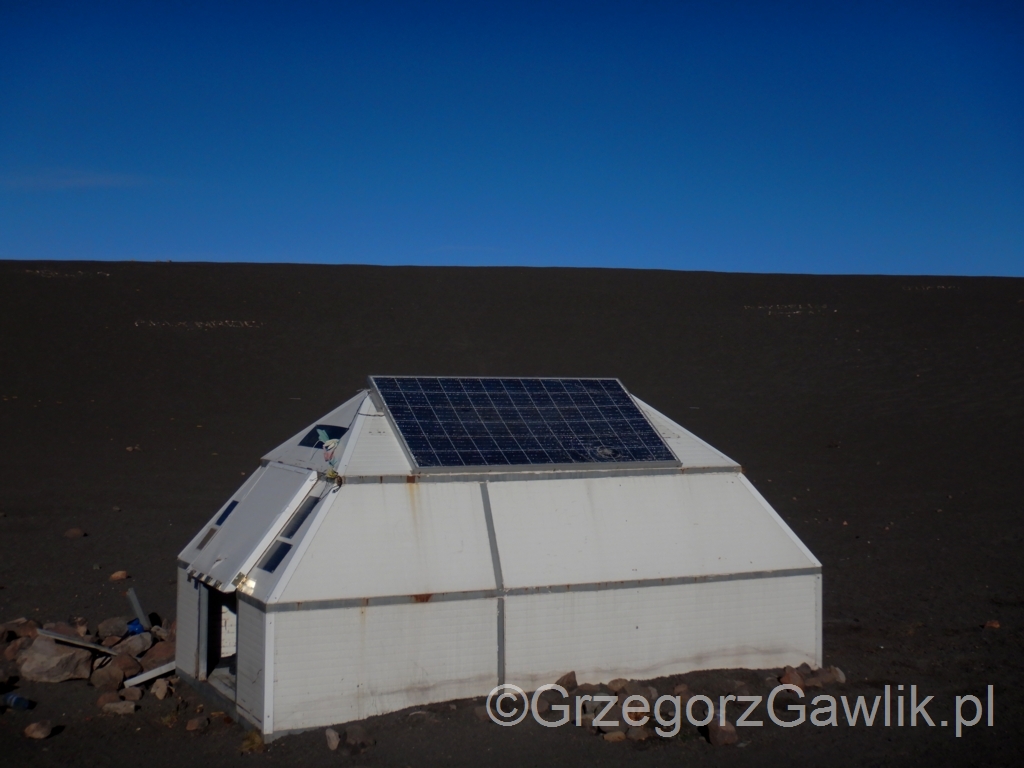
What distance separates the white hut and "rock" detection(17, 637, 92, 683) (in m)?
1.01

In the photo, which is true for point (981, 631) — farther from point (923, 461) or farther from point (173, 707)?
point (923, 461)

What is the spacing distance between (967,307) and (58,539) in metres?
34.1

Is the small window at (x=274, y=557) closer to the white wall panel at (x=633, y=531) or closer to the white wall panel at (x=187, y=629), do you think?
the white wall panel at (x=187, y=629)

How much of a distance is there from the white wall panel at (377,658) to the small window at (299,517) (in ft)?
2.99

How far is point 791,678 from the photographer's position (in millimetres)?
8109

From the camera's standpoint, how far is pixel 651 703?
747cm

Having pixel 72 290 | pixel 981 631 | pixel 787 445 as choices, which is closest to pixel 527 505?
pixel 981 631

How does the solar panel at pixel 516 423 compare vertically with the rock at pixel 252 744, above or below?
above

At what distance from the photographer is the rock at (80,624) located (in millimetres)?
9383

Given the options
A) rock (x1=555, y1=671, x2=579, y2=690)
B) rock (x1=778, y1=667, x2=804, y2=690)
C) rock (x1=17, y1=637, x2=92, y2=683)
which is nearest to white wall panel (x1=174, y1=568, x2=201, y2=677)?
rock (x1=17, y1=637, x2=92, y2=683)

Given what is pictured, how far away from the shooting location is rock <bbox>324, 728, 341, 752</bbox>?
6.72 m

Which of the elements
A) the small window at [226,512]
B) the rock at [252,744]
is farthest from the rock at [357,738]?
the small window at [226,512]

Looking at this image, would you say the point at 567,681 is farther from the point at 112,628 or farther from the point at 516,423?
the point at 112,628

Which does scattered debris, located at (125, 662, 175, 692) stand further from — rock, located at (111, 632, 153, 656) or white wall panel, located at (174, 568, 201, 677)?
rock, located at (111, 632, 153, 656)
